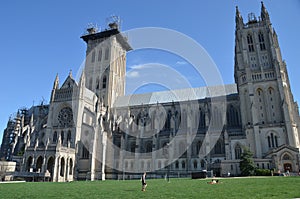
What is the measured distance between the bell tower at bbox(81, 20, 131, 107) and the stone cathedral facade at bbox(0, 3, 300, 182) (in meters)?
7.40

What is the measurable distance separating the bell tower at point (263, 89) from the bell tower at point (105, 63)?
119 ft

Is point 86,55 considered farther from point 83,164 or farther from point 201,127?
point 201,127

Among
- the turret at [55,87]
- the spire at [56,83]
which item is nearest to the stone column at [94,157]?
the turret at [55,87]

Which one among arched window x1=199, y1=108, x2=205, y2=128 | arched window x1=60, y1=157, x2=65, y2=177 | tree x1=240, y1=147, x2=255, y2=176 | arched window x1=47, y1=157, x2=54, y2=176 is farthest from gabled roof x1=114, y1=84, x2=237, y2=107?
arched window x1=47, y1=157, x2=54, y2=176

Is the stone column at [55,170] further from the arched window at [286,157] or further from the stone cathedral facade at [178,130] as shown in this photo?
the arched window at [286,157]

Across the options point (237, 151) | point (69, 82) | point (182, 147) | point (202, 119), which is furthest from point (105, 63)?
point (237, 151)

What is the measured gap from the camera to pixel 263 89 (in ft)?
159

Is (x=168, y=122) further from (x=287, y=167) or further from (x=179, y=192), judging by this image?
(x=179, y=192)

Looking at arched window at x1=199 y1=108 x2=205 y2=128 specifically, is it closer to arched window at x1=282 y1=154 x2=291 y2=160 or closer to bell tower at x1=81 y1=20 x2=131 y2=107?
arched window at x1=282 y1=154 x2=291 y2=160

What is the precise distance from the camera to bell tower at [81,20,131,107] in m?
68.6

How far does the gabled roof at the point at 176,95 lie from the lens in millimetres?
60069

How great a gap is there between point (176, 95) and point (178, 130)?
14116mm

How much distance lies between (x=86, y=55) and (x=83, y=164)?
38.8 meters

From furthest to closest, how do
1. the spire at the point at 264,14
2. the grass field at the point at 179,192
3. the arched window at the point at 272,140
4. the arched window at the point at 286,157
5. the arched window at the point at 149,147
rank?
the spire at the point at 264,14 → the arched window at the point at 149,147 → the arched window at the point at 272,140 → the arched window at the point at 286,157 → the grass field at the point at 179,192
